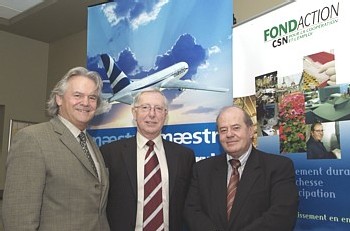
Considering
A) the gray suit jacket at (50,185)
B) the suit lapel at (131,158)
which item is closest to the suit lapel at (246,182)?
the suit lapel at (131,158)

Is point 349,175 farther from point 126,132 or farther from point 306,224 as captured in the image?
point 126,132

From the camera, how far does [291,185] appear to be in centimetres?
182

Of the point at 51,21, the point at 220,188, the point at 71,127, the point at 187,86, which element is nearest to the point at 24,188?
the point at 71,127

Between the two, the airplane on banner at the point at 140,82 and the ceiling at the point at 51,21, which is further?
the ceiling at the point at 51,21

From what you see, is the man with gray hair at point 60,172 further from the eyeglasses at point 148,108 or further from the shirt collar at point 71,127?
the eyeglasses at point 148,108

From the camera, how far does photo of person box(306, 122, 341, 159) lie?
185 centimetres

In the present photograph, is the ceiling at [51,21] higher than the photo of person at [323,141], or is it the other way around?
the ceiling at [51,21]

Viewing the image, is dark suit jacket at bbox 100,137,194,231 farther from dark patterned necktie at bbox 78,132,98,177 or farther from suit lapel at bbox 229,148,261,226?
suit lapel at bbox 229,148,261,226

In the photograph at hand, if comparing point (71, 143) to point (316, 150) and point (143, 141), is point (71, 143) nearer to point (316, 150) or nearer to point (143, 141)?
point (143, 141)

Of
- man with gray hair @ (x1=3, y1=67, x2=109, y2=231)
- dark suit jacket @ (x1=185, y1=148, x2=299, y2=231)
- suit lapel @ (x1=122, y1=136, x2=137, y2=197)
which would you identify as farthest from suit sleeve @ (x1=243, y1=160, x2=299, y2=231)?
man with gray hair @ (x1=3, y1=67, x2=109, y2=231)

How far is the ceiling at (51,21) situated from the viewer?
4.87 meters

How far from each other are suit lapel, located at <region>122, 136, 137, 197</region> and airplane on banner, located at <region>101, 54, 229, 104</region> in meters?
0.62

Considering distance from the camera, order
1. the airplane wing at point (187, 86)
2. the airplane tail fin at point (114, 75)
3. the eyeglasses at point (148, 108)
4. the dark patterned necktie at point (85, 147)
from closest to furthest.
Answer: the dark patterned necktie at point (85, 147)
the eyeglasses at point (148, 108)
the airplane wing at point (187, 86)
the airplane tail fin at point (114, 75)

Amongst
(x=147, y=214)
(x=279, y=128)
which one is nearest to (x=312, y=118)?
(x=279, y=128)
